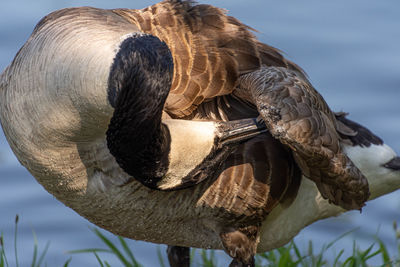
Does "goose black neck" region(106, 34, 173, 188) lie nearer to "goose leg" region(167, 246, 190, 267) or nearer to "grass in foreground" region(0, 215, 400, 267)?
"grass in foreground" region(0, 215, 400, 267)

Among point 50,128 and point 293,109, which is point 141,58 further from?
point 293,109

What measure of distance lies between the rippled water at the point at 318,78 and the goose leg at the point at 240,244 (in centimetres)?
190

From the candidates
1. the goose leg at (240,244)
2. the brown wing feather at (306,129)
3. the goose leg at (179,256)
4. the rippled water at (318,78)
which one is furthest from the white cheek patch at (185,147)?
the rippled water at (318,78)

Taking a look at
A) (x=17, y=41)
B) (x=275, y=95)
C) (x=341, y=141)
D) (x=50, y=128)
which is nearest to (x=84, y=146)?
(x=50, y=128)

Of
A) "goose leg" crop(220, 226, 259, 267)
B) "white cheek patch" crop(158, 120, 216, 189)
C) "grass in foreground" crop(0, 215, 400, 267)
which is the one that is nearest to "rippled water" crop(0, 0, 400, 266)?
"grass in foreground" crop(0, 215, 400, 267)

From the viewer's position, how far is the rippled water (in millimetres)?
8180

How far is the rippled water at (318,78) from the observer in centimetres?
818

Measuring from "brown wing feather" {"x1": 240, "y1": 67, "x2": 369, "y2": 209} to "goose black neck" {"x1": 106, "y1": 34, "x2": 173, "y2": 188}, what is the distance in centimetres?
72

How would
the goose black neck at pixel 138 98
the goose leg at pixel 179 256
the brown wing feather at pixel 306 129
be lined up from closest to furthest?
the goose black neck at pixel 138 98 → the brown wing feather at pixel 306 129 → the goose leg at pixel 179 256

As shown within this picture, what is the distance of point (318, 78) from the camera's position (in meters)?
9.48

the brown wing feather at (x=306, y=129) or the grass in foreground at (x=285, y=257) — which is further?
the grass in foreground at (x=285, y=257)

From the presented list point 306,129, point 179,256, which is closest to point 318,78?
point 179,256

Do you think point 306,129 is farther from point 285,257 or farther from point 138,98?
point 285,257

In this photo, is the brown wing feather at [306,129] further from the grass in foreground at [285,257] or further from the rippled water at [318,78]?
the rippled water at [318,78]
